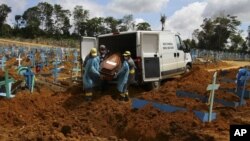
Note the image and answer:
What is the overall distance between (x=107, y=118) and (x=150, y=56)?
13.3ft

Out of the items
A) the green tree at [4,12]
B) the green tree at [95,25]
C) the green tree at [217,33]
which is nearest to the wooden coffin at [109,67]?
the green tree at [217,33]

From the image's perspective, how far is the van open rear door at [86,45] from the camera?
1395 centimetres

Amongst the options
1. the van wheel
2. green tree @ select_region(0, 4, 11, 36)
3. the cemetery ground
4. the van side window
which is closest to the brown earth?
the cemetery ground

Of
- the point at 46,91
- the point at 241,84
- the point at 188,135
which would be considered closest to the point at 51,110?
the point at 46,91

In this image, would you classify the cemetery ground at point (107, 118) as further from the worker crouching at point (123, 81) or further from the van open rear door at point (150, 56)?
the van open rear door at point (150, 56)

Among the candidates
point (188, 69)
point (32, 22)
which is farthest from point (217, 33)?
point (188, 69)

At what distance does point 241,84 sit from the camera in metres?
11.4

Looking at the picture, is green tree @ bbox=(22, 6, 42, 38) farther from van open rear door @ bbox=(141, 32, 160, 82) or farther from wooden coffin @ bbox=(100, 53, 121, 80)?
wooden coffin @ bbox=(100, 53, 121, 80)

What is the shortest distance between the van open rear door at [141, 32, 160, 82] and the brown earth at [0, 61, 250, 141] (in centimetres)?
124

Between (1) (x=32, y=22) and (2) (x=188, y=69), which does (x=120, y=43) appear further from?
(1) (x=32, y=22)

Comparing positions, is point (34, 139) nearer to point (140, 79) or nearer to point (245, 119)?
point (245, 119)

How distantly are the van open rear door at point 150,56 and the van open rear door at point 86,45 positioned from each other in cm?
218

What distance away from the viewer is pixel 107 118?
962 cm

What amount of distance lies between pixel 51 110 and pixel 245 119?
5051mm
